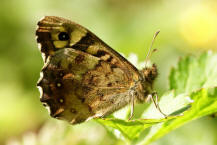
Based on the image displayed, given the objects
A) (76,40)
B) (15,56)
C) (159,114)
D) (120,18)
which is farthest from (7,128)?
(120,18)

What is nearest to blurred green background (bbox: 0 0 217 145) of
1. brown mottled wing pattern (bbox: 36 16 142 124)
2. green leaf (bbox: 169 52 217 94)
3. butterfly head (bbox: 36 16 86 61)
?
brown mottled wing pattern (bbox: 36 16 142 124)

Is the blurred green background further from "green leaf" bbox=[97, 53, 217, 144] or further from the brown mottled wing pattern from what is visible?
"green leaf" bbox=[97, 53, 217, 144]

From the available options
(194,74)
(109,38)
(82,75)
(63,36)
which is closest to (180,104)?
(194,74)

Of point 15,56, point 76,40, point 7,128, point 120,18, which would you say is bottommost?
point 7,128

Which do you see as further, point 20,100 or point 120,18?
point 120,18

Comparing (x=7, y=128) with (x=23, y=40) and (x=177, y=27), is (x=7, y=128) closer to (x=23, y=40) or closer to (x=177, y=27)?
(x=23, y=40)

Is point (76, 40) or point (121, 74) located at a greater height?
point (76, 40)

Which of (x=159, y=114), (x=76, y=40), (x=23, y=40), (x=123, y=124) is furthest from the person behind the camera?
(x=23, y=40)
